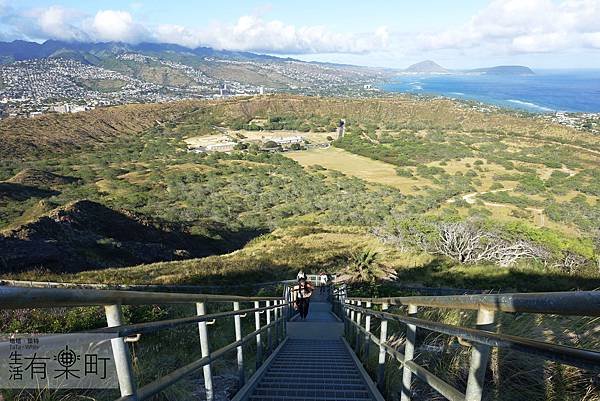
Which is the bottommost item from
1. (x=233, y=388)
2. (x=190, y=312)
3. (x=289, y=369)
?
(x=190, y=312)

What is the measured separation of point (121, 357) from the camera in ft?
5.53

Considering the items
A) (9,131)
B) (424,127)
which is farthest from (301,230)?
(424,127)

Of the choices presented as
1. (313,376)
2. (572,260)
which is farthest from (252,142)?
(313,376)

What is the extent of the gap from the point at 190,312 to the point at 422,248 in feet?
50.0

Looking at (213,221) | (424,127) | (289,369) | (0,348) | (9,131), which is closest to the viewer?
(0,348)

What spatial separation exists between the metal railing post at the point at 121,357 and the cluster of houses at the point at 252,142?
71.3 meters

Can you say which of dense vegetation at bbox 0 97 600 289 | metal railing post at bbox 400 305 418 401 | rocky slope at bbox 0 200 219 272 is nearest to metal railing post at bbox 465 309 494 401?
metal railing post at bbox 400 305 418 401

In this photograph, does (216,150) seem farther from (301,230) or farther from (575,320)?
(575,320)

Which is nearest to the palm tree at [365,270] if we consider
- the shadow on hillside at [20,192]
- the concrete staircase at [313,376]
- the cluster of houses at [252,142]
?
the concrete staircase at [313,376]

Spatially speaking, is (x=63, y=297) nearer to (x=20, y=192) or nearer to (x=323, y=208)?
(x=323, y=208)

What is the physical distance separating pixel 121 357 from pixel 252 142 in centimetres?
7959

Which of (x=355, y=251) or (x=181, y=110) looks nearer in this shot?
(x=355, y=251)

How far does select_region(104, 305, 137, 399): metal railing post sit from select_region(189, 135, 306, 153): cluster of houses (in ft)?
234

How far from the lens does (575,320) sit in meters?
3.82
